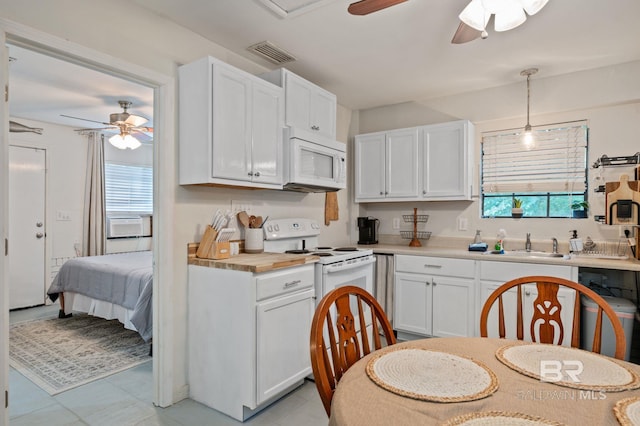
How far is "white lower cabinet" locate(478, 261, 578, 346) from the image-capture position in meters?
2.73

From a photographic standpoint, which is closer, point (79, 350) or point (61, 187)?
point (79, 350)

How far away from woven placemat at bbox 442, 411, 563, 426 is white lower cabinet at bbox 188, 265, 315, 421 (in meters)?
1.49

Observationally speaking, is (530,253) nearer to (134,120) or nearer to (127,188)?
(134,120)

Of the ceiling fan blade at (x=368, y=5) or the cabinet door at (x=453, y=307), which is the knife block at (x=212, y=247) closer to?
the ceiling fan blade at (x=368, y=5)

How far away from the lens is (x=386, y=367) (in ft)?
3.63

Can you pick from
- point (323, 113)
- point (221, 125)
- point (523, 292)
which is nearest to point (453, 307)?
point (523, 292)

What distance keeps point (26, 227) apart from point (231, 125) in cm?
407

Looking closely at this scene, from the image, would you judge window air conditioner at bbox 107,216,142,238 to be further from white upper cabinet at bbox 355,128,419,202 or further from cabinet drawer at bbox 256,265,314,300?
cabinet drawer at bbox 256,265,314,300

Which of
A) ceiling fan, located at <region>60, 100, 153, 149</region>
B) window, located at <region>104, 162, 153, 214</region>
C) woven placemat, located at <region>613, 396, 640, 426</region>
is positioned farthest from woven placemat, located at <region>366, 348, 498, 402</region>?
window, located at <region>104, 162, 153, 214</region>

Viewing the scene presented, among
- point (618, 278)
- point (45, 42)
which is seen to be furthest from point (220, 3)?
point (618, 278)

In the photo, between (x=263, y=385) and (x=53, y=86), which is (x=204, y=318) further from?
(x=53, y=86)

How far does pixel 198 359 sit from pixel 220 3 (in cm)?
220

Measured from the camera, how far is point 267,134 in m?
2.68

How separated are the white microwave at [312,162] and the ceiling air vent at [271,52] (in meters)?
0.58
